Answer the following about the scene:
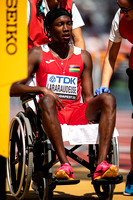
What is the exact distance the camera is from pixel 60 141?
164 inches

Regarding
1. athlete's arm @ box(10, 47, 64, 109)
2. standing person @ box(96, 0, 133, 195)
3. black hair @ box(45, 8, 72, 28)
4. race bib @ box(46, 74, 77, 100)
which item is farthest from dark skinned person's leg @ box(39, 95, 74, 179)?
black hair @ box(45, 8, 72, 28)

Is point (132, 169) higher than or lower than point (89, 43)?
lower

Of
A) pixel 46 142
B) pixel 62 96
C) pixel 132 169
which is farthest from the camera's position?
pixel 132 169

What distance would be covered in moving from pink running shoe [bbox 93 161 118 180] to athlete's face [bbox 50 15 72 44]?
1115 mm

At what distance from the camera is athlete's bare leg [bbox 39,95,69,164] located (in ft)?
13.7

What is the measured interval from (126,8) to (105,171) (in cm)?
131

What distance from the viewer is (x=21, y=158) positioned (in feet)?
14.9

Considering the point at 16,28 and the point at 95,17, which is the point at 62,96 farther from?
the point at 95,17

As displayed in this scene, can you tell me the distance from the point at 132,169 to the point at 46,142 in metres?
1.14

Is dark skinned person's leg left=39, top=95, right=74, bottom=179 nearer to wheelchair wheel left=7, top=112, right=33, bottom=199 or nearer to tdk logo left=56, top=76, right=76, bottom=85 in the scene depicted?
wheelchair wheel left=7, top=112, right=33, bottom=199

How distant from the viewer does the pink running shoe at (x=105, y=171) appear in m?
4.07

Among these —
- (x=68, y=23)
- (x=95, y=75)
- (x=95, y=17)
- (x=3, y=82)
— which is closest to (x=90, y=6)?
(x=95, y=17)

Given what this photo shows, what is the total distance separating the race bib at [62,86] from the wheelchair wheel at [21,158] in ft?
1.11

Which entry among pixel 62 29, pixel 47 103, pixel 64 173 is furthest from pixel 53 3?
pixel 64 173
